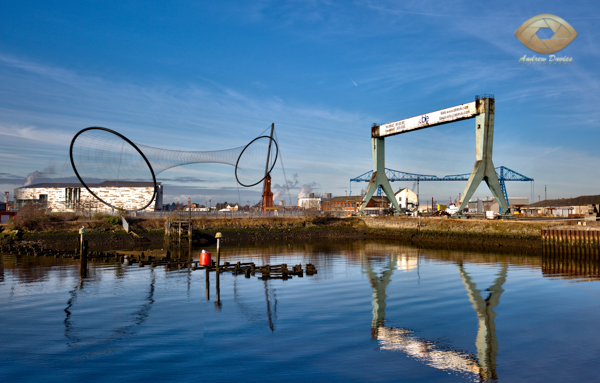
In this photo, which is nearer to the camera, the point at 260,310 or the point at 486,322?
the point at 486,322

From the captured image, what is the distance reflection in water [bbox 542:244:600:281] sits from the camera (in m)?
29.4

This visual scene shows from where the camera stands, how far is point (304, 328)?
16.1m

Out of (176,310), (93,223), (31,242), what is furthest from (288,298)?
(93,223)

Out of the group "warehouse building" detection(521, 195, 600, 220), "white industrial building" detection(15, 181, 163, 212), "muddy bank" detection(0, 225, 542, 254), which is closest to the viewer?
"muddy bank" detection(0, 225, 542, 254)

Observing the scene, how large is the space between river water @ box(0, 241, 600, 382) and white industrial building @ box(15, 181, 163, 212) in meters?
58.2

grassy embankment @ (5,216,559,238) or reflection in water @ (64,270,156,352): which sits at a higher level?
grassy embankment @ (5,216,559,238)

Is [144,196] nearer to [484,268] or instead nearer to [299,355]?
[484,268]

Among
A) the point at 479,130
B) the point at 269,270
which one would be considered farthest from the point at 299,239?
the point at 269,270

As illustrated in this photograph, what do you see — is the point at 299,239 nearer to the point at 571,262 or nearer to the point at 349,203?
the point at 571,262

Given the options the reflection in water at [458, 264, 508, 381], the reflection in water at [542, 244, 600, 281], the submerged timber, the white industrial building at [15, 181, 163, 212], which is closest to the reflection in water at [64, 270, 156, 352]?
the reflection in water at [458, 264, 508, 381]

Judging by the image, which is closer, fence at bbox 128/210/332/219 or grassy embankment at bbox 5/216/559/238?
grassy embankment at bbox 5/216/559/238

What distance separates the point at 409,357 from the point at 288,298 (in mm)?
9849

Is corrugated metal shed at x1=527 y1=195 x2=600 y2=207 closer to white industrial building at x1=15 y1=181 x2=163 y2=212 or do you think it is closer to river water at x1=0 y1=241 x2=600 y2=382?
river water at x1=0 y1=241 x2=600 y2=382

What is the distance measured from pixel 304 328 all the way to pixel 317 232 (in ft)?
179
